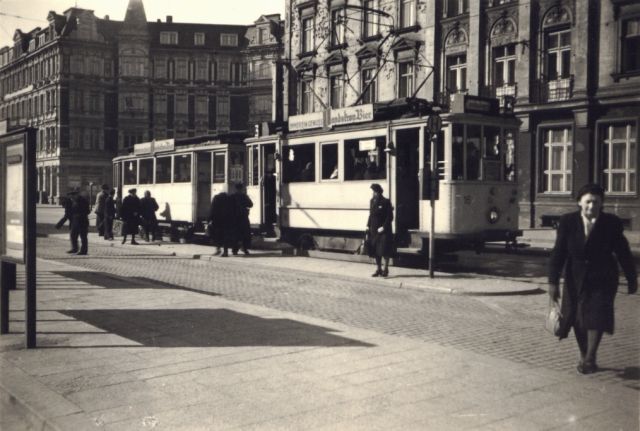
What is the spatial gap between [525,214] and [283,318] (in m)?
21.7

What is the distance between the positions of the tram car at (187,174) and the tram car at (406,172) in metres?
3.45

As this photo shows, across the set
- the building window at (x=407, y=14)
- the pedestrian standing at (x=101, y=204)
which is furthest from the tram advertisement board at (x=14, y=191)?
the building window at (x=407, y=14)

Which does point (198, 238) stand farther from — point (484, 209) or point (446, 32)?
point (446, 32)

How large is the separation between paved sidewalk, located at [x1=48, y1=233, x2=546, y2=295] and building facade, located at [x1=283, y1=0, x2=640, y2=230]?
7.47 m

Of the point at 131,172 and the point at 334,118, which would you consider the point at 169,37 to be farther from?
the point at 334,118

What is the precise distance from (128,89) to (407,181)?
208 feet

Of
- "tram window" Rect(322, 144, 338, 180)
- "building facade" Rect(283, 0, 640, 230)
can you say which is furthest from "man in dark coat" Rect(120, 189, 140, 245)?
"tram window" Rect(322, 144, 338, 180)

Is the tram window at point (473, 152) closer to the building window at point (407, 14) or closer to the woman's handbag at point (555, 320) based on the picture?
the woman's handbag at point (555, 320)

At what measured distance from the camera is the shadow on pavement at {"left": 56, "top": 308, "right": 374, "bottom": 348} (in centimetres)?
732

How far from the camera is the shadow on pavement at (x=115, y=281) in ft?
39.0

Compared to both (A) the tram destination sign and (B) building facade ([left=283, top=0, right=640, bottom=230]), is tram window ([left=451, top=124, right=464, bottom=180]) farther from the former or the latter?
(B) building facade ([left=283, top=0, right=640, bottom=230])

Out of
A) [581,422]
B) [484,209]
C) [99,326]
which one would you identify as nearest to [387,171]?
[484,209]

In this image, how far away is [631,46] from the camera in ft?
84.4

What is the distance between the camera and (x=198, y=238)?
955 inches
